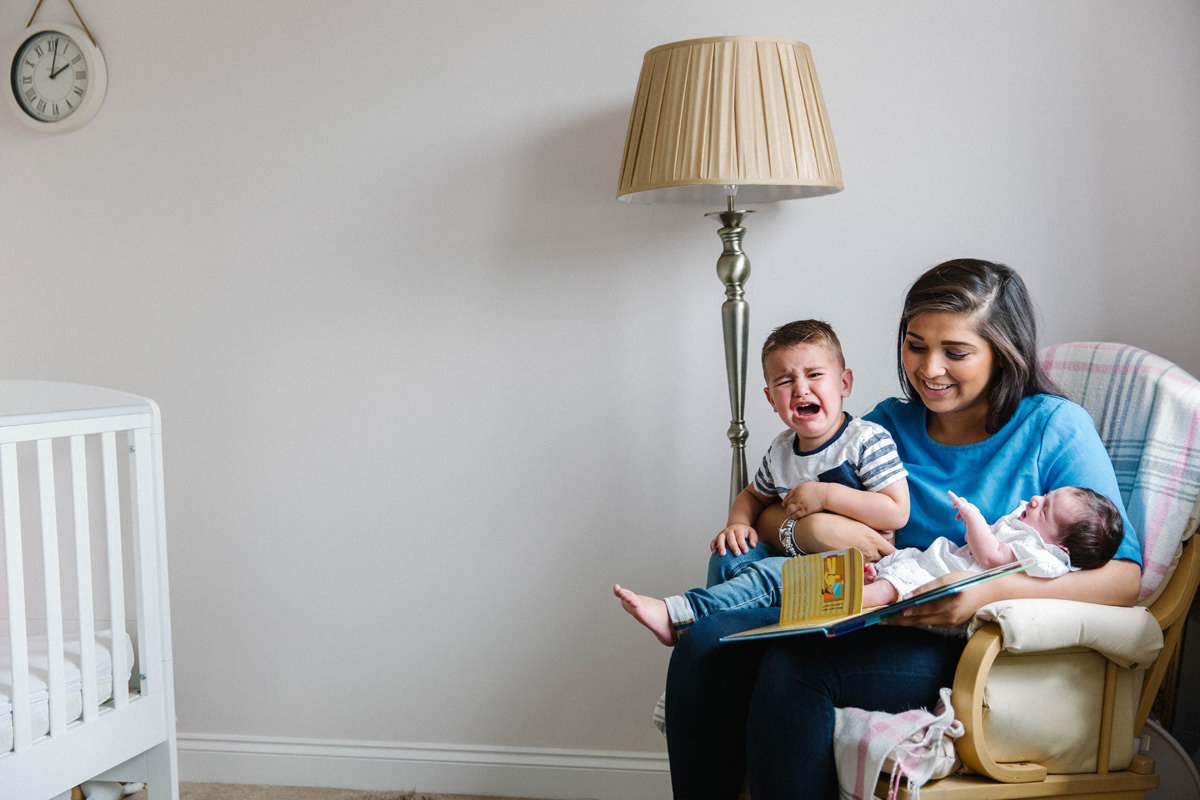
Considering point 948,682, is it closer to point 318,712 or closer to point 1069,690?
point 1069,690

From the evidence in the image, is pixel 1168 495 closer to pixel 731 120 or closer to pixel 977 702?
pixel 977 702

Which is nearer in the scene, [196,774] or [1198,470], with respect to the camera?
[1198,470]

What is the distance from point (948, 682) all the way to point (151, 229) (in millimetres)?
2004

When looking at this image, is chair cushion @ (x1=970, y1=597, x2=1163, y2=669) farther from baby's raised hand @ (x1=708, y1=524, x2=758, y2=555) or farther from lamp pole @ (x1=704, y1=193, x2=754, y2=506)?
lamp pole @ (x1=704, y1=193, x2=754, y2=506)

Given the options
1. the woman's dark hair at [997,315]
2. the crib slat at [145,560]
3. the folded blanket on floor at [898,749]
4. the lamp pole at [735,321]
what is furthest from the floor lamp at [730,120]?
the crib slat at [145,560]

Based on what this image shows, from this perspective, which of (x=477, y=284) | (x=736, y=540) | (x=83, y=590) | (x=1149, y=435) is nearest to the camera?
(x=1149, y=435)

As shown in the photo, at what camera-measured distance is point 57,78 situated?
230 cm

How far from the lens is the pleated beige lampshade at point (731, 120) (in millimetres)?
1648

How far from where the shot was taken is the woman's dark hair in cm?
149

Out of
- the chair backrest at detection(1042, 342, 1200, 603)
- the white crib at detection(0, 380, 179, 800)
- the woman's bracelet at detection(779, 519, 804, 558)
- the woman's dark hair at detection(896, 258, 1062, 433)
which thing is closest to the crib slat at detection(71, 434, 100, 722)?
the white crib at detection(0, 380, 179, 800)

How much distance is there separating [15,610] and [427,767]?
1.00 metres

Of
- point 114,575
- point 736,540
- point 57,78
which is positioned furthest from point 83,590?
point 57,78

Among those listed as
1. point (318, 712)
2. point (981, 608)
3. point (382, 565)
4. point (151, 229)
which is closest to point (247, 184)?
point (151, 229)

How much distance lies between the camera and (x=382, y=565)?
226 centimetres
